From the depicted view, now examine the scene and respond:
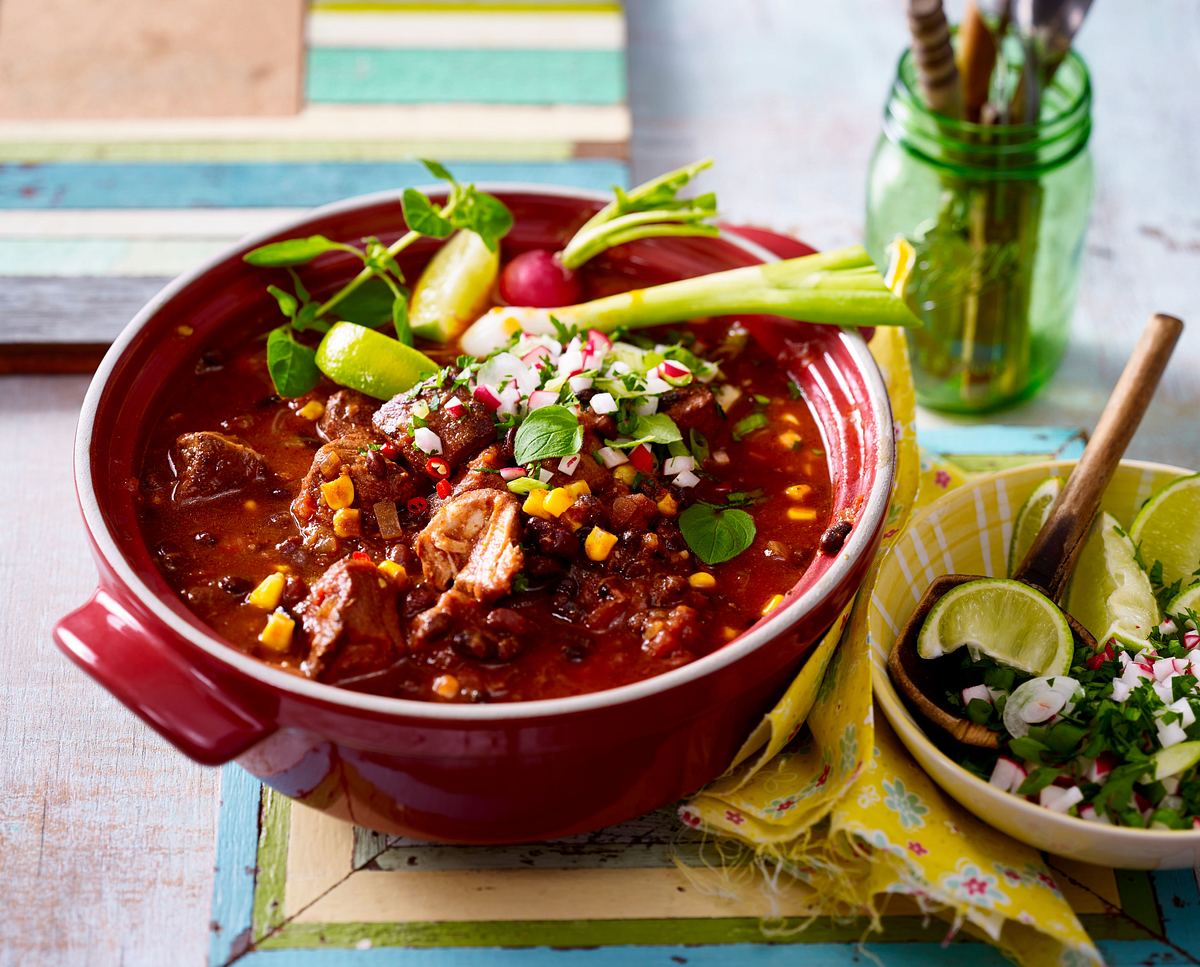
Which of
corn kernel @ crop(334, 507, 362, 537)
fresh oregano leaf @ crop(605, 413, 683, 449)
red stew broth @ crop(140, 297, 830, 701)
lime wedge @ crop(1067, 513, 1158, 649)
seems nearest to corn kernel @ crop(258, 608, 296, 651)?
red stew broth @ crop(140, 297, 830, 701)

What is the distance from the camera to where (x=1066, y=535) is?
311 cm

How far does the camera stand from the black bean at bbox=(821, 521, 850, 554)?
288cm

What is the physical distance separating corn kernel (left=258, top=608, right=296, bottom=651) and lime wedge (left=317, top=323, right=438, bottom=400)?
30.3 inches

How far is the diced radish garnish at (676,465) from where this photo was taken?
3133 millimetres

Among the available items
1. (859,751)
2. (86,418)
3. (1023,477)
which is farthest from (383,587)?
(1023,477)

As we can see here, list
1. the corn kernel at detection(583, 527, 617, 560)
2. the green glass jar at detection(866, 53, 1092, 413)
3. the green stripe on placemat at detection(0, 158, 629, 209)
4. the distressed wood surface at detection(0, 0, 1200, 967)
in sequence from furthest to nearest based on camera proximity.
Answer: the green stripe on placemat at detection(0, 158, 629, 209) < the green glass jar at detection(866, 53, 1092, 413) < the corn kernel at detection(583, 527, 617, 560) < the distressed wood surface at detection(0, 0, 1200, 967)

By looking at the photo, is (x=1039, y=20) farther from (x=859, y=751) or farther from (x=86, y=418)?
(x=86, y=418)

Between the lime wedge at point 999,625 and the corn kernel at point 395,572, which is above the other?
the corn kernel at point 395,572

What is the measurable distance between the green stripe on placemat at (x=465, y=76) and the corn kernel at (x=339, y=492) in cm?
252

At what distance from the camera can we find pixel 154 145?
4816 mm

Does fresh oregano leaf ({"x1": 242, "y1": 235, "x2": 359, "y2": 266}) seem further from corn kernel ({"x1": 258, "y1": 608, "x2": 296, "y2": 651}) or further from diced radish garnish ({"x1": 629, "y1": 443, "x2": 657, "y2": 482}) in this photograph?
corn kernel ({"x1": 258, "y1": 608, "x2": 296, "y2": 651})

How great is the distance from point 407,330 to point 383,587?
0.93 m

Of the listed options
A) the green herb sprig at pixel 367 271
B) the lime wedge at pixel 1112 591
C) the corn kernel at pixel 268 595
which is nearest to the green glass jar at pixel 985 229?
the lime wedge at pixel 1112 591

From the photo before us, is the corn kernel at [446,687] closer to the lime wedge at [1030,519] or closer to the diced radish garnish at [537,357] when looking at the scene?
the diced radish garnish at [537,357]
